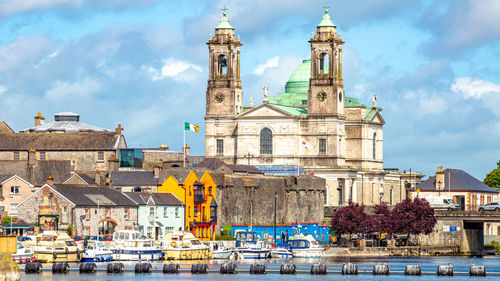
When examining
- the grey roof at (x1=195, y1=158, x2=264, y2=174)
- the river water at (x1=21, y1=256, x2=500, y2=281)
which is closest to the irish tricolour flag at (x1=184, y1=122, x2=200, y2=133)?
the grey roof at (x1=195, y1=158, x2=264, y2=174)

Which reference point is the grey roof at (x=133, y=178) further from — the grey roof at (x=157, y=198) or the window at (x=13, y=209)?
the window at (x=13, y=209)

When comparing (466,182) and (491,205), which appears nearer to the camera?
(491,205)

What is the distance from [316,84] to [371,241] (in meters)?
32.7

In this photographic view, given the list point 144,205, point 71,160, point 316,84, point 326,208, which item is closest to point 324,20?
point 316,84

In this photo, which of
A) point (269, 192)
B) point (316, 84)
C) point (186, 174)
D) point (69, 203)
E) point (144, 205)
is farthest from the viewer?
point (316, 84)

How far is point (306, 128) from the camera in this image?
185 m

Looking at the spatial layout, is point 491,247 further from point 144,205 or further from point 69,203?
point 69,203

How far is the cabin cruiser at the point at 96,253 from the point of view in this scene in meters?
121

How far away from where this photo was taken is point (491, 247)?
573ft

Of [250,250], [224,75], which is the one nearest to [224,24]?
[224,75]

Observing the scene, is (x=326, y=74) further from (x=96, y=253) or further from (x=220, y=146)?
(x=96, y=253)

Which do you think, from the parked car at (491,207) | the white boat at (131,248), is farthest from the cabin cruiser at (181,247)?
the parked car at (491,207)

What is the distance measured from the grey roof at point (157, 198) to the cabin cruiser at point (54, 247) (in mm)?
20409

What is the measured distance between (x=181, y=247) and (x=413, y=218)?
43.4 m
